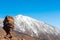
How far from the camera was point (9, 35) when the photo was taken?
53.6 ft

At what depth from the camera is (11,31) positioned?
16.6 meters

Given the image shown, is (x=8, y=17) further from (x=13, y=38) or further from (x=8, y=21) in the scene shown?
(x=13, y=38)

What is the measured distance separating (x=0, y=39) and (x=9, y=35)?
2.34 ft

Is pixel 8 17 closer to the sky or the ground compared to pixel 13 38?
closer to the sky

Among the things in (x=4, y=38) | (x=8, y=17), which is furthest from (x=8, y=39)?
(x=8, y=17)

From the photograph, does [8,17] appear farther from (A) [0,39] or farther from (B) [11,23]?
(A) [0,39]

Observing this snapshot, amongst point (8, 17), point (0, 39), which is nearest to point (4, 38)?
point (0, 39)

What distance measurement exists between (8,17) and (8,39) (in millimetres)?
1686

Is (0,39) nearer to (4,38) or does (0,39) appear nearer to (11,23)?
(4,38)

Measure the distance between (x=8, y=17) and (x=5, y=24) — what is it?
576mm

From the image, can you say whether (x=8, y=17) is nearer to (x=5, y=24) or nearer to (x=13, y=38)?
(x=5, y=24)

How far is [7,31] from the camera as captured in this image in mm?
16734

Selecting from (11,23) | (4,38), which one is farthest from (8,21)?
(4,38)

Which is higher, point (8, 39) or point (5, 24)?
point (5, 24)
